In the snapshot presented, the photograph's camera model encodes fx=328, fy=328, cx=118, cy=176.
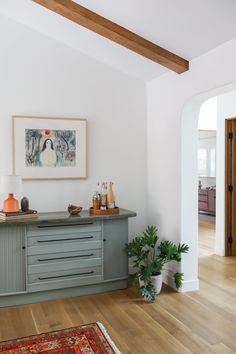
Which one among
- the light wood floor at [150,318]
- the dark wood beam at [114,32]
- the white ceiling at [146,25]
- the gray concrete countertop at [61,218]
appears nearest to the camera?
the light wood floor at [150,318]

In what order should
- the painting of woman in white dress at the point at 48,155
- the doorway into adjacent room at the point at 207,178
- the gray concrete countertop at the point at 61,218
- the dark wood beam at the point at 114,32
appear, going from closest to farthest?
the dark wood beam at the point at 114,32 < the gray concrete countertop at the point at 61,218 < the painting of woman in white dress at the point at 48,155 < the doorway into adjacent room at the point at 207,178

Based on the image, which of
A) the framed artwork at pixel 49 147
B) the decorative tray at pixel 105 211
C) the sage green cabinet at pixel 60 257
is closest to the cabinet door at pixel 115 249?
the sage green cabinet at pixel 60 257

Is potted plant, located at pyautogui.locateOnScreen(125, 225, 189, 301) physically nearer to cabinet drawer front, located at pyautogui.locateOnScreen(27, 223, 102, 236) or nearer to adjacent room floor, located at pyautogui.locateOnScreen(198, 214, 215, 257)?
cabinet drawer front, located at pyautogui.locateOnScreen(27, 223, 102, 236)

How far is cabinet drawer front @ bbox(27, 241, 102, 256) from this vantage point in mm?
3391

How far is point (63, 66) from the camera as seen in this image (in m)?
3.98

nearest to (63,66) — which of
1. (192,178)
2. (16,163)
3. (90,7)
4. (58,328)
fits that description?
(90,7)

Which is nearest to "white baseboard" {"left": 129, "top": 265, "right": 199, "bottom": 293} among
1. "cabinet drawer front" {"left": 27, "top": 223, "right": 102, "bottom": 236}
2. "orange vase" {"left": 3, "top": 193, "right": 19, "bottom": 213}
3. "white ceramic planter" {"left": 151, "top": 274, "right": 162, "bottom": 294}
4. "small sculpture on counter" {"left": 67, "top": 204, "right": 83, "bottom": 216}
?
"white ceramic planter" {"left": 151, "top": 274, "right": 162, "bottom": 294}

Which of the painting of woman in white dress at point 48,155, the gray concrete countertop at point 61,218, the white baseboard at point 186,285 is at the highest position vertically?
the painting of woman in white dress at point 48,155

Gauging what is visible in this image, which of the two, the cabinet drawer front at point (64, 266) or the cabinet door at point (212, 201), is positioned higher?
the cabinet door at point (212, 201)

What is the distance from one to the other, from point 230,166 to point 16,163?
3226 millimetres

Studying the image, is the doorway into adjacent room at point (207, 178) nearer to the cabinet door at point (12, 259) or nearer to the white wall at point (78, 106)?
the white wall at point (78, 106)

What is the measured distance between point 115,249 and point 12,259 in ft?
3.67

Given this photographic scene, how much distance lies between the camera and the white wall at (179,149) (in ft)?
11.0

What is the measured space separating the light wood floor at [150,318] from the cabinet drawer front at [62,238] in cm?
63
